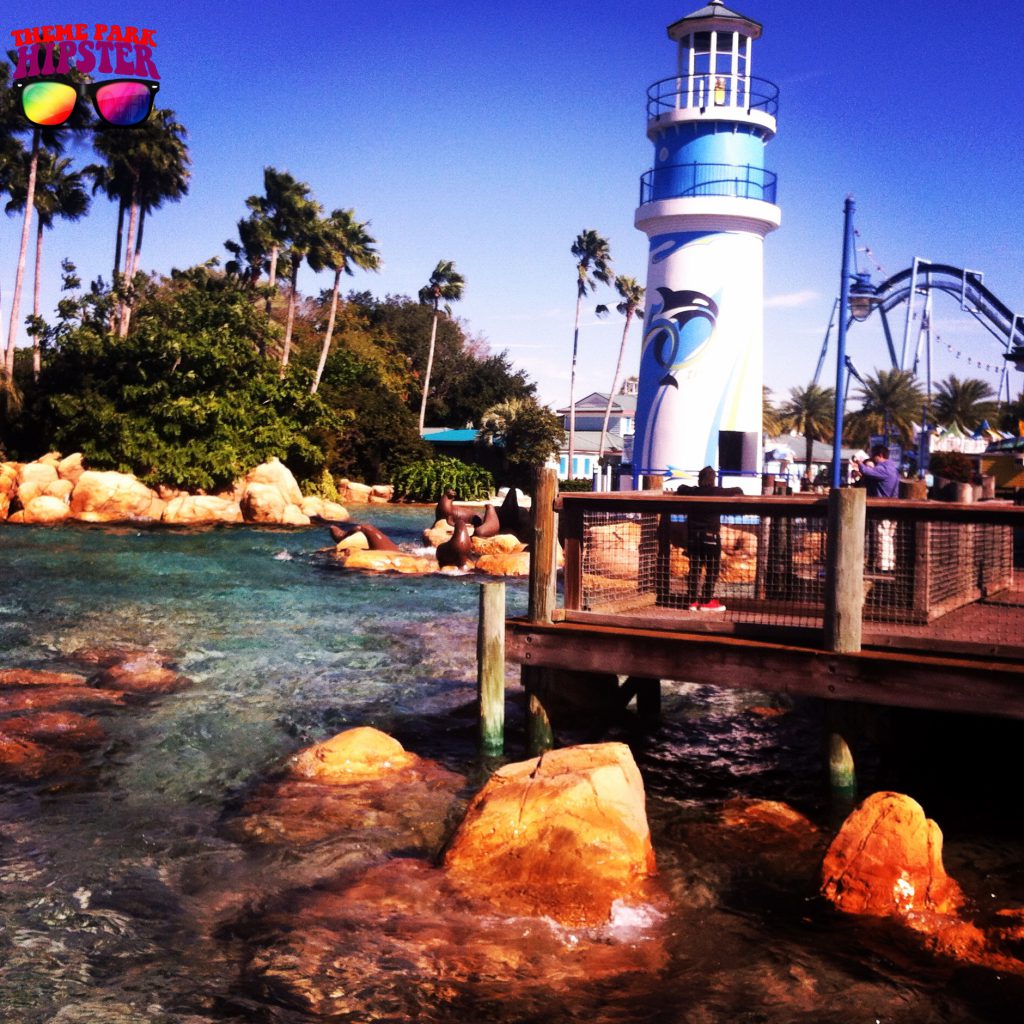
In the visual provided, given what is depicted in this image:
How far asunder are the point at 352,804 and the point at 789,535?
13.7 ft

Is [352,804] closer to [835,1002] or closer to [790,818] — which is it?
[790,818]

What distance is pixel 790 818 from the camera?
811 cm

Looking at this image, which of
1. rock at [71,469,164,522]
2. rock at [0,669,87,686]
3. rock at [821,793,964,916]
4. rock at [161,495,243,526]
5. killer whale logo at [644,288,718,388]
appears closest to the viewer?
rock at [821,793,964,916]

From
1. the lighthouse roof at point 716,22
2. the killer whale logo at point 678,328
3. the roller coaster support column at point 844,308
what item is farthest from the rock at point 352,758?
the lighthouse roof at point 716,22

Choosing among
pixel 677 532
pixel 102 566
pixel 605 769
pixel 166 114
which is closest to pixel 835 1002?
pixel 605 769

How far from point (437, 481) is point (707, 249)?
73.6ft

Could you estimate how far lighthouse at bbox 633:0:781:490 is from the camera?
27.9 m

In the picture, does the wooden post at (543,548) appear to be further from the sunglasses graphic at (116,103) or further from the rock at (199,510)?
the rock at (199,510)

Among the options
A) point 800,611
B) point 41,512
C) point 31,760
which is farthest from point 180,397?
point 800,611

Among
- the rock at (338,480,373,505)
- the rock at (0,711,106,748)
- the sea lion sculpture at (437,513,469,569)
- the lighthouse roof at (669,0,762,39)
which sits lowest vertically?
the rock at (0,711,106,748)

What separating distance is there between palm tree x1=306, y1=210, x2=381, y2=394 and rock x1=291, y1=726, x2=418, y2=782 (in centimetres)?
3799

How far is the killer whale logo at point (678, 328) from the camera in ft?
93.2

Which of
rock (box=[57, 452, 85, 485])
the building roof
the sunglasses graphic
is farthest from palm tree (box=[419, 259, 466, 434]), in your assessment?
the sunglasses graphic

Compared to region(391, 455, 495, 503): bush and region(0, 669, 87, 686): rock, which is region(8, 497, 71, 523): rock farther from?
region(0, 669, 87, 686): rock
